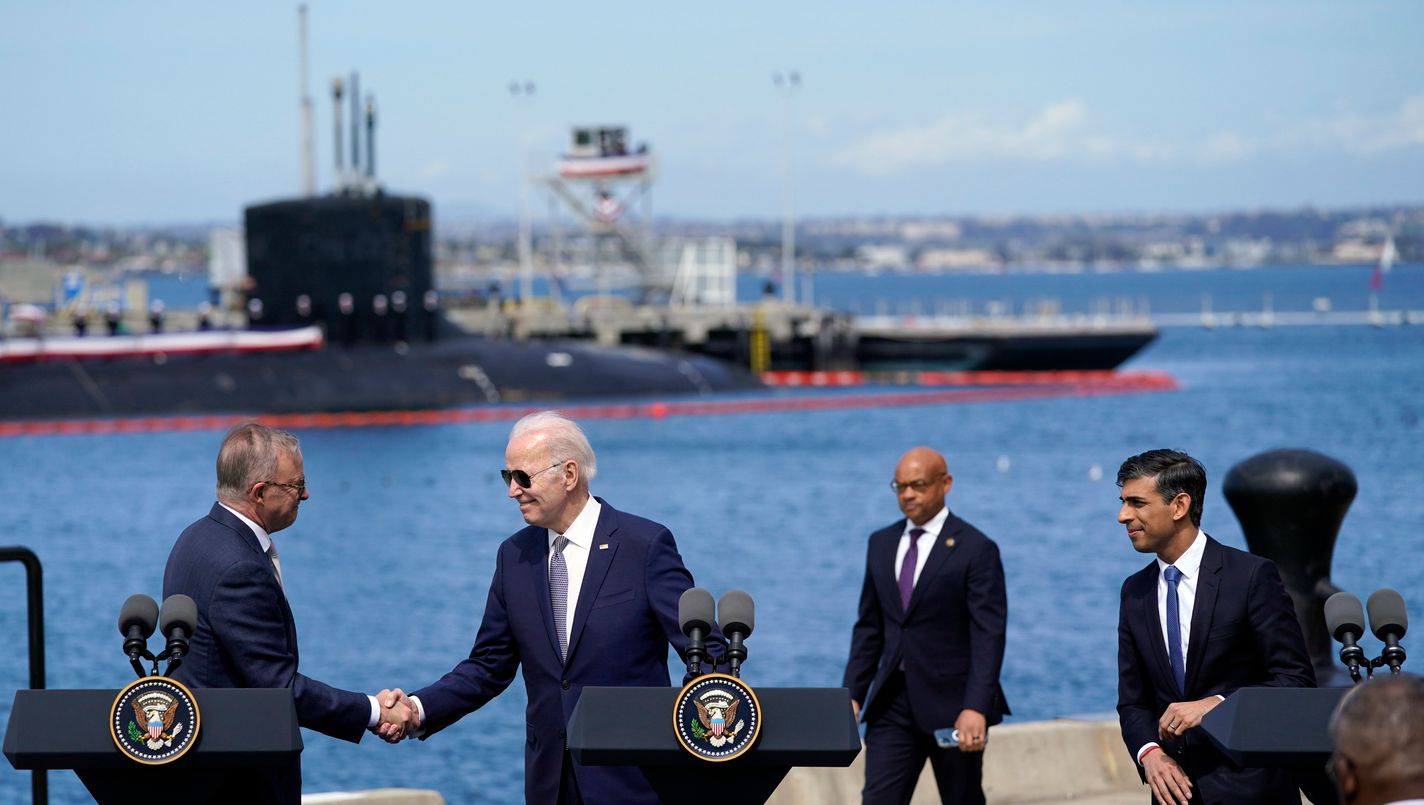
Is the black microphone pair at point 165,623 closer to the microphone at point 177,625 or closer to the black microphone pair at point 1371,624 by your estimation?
the microphone at point 177,625

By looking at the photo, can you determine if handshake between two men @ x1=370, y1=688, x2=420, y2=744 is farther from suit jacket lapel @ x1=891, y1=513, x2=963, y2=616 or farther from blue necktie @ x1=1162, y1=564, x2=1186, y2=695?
suit jacket lapel @ x1=891, y1=513, x2=963, y2=616

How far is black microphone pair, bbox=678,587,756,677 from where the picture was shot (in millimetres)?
5012

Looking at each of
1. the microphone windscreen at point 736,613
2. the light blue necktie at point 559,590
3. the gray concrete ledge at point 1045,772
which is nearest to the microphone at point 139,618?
the light blue necktie at point 559,590

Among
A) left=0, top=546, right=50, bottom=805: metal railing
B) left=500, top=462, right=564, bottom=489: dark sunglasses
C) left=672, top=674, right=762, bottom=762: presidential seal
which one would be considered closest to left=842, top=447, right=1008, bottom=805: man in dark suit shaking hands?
left=500, top=462, right=564, bottom=489: dark sunglasses

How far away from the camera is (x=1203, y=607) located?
5824 millimetres

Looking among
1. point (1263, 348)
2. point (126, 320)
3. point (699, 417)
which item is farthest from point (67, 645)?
point (1263, 348)

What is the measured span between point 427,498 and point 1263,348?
79.6m

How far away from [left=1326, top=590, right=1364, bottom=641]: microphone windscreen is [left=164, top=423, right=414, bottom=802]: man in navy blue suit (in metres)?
2.79

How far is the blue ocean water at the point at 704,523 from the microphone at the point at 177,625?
11084 mm

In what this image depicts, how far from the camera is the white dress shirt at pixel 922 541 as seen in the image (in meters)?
7.93

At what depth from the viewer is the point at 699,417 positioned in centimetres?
5853

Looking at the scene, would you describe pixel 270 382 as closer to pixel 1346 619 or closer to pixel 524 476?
pixel 524 476

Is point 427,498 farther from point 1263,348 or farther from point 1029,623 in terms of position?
point 1263,348

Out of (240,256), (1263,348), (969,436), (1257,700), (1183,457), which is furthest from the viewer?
(1263,348)
